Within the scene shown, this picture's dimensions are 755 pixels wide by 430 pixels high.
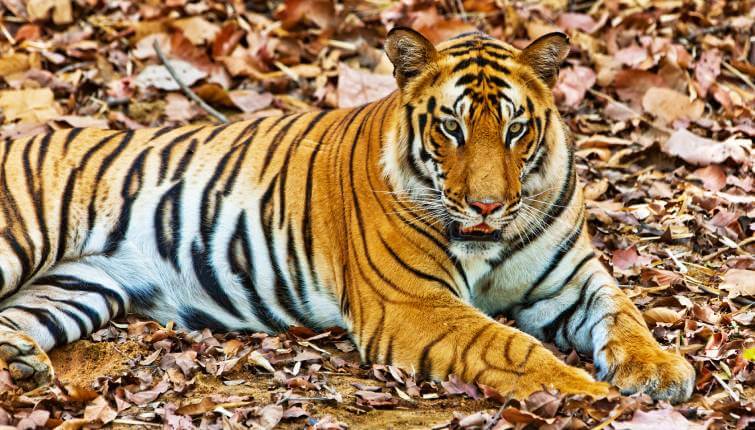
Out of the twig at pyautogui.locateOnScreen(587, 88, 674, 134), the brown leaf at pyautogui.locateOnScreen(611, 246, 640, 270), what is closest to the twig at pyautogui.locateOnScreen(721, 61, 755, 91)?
the twig at pyautogui.locateOnScreen(587, 88, 674, 134)

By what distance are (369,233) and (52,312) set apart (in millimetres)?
1412

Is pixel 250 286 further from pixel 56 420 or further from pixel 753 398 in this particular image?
pixel 753 398

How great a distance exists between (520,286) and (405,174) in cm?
68

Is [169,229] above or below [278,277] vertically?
above

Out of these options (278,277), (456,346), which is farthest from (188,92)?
(456,346)

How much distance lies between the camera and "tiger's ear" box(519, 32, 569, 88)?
164 inches

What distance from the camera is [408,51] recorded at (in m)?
4.23

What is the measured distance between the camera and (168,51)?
Result: 725cm

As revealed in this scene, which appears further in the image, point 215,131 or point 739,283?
A: point 215,131

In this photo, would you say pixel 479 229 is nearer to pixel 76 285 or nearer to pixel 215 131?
pixel 215 131

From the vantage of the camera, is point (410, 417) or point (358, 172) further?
point (358, 172)

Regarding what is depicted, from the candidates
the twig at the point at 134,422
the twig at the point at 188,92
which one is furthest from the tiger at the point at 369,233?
the twig at the point at 188,92

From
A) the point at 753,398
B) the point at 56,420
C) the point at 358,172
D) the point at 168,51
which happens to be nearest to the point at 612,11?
the point at 168,51

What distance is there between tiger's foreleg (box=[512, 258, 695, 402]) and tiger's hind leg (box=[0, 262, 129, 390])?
181 centimetres
